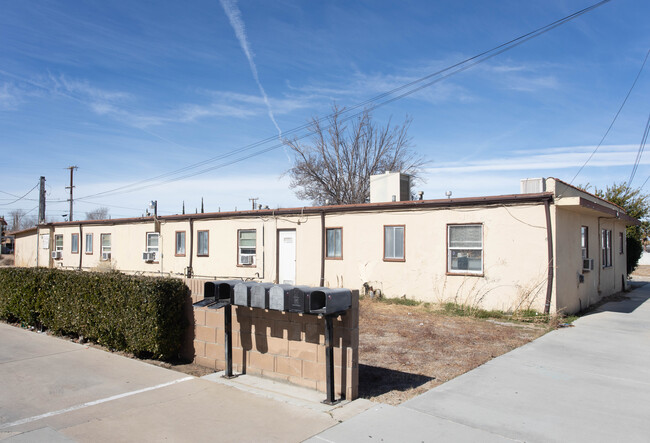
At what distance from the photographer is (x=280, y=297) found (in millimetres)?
5465

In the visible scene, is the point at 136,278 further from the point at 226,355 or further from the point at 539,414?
the point at 539,414

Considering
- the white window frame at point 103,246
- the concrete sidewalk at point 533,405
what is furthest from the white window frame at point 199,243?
the concrete sidewalk at point 533,405

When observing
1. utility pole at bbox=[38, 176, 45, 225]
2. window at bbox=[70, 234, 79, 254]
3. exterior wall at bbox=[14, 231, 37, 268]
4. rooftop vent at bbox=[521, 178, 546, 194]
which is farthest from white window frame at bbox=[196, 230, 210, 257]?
utility pole at bbox=[38, 176, 45, 225]

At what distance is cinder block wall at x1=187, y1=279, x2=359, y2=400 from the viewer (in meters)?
5.30

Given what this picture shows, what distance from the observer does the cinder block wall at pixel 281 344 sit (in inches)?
209

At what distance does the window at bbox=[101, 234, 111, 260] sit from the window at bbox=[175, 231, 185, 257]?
5636 millimetres

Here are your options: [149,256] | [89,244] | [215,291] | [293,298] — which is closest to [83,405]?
[215,291]

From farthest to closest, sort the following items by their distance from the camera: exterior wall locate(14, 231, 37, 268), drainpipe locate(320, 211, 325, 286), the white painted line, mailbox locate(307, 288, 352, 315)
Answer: exterior wall locate(14, 231, 37, 268)
drainpipe locate(320, 211, 325, 286)
mailbox locate(307, 288, 352, 315)
the white painted line

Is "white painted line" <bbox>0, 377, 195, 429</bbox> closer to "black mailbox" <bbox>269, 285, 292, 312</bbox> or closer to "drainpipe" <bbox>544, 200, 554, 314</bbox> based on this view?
"black mailbox" <bbox>269, 285, 292, 312</bbox>

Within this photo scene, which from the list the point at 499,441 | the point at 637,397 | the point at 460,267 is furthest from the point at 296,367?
the point at 460,267

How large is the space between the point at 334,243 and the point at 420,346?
23.8 feet

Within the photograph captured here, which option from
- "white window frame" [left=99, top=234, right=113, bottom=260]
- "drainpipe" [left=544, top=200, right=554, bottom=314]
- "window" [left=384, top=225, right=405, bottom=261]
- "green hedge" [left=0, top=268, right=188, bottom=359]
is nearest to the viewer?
"green hedge" [left=0, top=268, right=188, bottom=359]

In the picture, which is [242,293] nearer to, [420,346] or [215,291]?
[215,291]

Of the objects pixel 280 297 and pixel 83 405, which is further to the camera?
pixel 280 297
